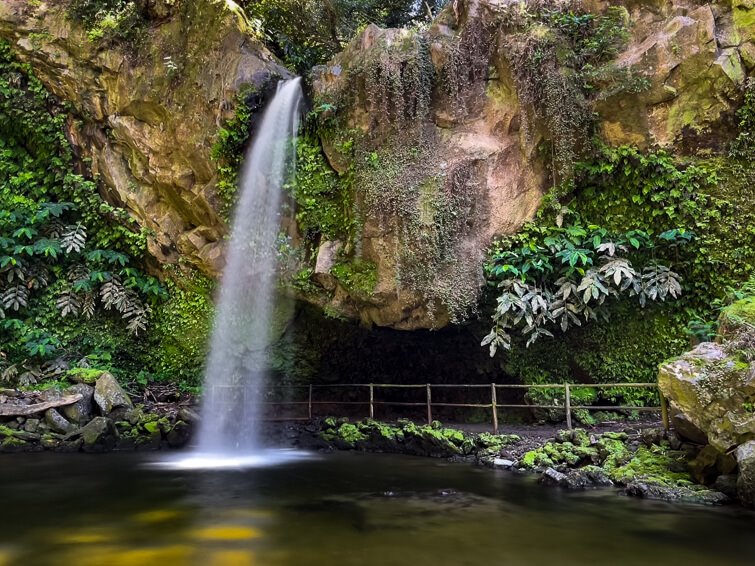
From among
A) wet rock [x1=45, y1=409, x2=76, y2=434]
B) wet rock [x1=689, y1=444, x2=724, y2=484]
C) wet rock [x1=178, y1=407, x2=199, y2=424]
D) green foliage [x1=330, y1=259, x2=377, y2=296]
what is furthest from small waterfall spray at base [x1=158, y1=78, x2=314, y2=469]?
wet rock [x1=689, y1=444, x2=724, y2=484]

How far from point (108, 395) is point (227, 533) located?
247 inches

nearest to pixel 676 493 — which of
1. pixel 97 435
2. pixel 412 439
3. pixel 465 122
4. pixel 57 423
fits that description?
pixel 412 439

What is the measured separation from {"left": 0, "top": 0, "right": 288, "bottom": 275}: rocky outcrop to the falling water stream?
1.85 feet

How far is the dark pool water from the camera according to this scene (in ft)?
13.5

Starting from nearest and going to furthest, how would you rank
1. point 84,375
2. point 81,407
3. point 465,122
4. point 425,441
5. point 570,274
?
point 570,274 < point 425,441 < point 465,122 < point 81,407 < point 84,375

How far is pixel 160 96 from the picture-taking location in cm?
1096

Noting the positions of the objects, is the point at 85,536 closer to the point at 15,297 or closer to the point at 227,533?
the point at 227,533

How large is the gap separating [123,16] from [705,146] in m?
11.1

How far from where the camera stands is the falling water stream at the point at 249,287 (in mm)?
10172

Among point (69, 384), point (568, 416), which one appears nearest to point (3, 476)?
point (69, 384)

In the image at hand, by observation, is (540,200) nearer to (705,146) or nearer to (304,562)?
(705,146)

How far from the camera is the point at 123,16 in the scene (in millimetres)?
11383

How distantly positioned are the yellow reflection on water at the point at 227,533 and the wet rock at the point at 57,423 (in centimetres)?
587

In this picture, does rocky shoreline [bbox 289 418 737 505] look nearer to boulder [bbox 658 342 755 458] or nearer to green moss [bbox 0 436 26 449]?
boulder [bbox 658 342 755 458]
